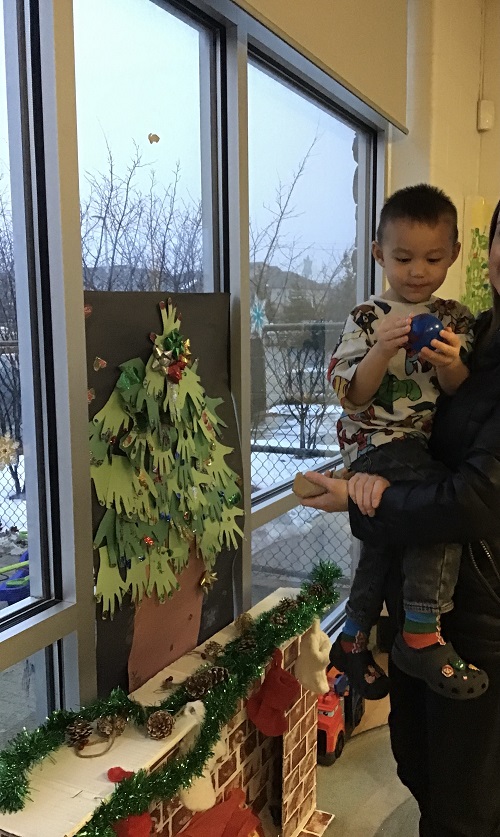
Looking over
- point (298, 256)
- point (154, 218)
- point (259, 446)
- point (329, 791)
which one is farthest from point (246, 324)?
point (329, 791)

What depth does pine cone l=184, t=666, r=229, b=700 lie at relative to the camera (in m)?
1.33

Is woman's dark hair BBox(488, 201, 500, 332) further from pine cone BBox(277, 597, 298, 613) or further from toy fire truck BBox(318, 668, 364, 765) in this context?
toy fire truck BBox(318, 668, 364, 765)

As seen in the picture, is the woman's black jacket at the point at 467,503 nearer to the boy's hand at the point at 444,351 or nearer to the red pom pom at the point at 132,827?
the boy's hand at the point at 444,351

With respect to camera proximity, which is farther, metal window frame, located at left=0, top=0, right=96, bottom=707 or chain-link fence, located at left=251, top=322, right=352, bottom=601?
chain-link fence, located at left=251, top=322, right=352, bottom=601

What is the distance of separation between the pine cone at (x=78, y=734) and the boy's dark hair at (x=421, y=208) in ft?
3.64

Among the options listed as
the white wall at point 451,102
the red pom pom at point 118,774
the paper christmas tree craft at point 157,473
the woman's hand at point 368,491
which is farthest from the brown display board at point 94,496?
the white wall at point 451,102

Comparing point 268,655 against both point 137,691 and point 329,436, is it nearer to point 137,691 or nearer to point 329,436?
point 137,691

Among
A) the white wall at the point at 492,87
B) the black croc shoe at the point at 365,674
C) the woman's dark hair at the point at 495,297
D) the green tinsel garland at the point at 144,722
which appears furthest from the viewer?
the white wall at the point at 492,87

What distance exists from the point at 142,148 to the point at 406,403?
2.59ft

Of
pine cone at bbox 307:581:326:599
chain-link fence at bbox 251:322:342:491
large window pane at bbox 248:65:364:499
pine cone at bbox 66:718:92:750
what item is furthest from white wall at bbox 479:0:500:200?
pine cone at bbox 66:718:92:750

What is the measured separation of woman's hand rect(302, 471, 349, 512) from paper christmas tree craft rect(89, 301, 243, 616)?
282mm

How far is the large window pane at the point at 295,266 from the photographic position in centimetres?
206

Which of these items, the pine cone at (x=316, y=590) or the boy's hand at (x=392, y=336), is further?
the pine cone at (x=316, y=590)

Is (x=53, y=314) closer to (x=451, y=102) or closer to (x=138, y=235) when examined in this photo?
(x=138, y=235)
